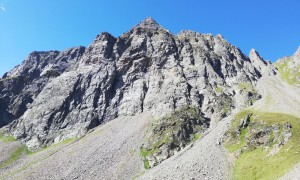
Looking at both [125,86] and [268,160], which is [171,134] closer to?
[268,160]

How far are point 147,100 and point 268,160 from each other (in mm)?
80968

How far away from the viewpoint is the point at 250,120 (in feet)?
337

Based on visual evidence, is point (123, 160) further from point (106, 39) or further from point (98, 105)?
point (106, 39)

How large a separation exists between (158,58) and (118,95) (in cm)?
3083

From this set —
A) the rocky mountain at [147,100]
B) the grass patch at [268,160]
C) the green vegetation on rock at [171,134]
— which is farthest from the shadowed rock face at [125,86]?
the grass patch at [268,160]

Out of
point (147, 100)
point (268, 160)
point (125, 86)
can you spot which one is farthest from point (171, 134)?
point (125, 86)

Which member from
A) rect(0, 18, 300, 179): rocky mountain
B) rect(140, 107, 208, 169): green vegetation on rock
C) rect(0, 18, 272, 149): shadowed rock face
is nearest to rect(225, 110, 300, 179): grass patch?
rect(0, 18, 300, 179): rocky mountain

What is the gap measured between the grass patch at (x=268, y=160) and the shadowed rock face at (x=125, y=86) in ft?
127

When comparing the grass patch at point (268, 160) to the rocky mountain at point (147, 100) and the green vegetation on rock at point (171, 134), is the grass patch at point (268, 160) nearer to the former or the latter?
the rocky mountain at point (147, 100)

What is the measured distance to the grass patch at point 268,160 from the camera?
6596cm

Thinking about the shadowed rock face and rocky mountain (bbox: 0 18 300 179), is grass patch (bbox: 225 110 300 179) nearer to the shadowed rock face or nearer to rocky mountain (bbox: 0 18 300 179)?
rocky mountain (bbox: 0 18 300 179)

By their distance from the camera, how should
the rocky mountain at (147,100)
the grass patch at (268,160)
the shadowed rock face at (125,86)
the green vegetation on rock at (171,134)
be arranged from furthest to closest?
the shadowed rock face at (125,86), the rocky mountain at (147,100), the green vegetation on rock at (171,134), the grass patch at (268,160)

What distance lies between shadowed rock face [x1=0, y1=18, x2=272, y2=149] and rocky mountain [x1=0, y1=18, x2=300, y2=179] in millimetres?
482

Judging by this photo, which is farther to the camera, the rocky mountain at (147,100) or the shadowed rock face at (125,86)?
the shadowed rock face at (125,86)
